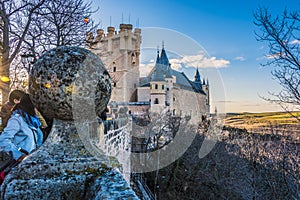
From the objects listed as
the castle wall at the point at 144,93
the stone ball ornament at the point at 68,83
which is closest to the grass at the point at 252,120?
the stone ball ornament at the point at 68,83

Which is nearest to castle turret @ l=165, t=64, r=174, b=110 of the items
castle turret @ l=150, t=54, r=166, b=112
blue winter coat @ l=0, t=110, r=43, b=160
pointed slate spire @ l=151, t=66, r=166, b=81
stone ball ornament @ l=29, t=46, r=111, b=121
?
castle turret @ l=150, t=54, r=166, b=112

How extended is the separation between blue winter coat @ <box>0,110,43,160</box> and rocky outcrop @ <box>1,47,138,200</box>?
135cm

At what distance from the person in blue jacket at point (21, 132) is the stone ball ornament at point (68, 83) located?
1.29 meters

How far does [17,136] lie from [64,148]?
5.41 ft

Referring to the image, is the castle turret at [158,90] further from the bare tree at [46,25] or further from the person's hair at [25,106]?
the person's hair at [25,106]

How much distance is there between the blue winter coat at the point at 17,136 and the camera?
2346 millimetres

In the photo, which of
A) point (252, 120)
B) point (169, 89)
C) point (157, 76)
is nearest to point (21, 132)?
point (252, 120)

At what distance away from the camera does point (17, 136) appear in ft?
8.44

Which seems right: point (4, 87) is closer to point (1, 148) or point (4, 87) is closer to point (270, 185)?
point (1, 148)

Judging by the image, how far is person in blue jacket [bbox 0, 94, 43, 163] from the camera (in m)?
2.35

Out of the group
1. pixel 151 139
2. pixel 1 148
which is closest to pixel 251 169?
pixel 151 139

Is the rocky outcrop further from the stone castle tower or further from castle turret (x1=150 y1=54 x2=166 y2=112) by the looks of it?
the stone castle tower

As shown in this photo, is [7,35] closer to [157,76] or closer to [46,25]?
[46,25]

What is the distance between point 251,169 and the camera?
12.7m
